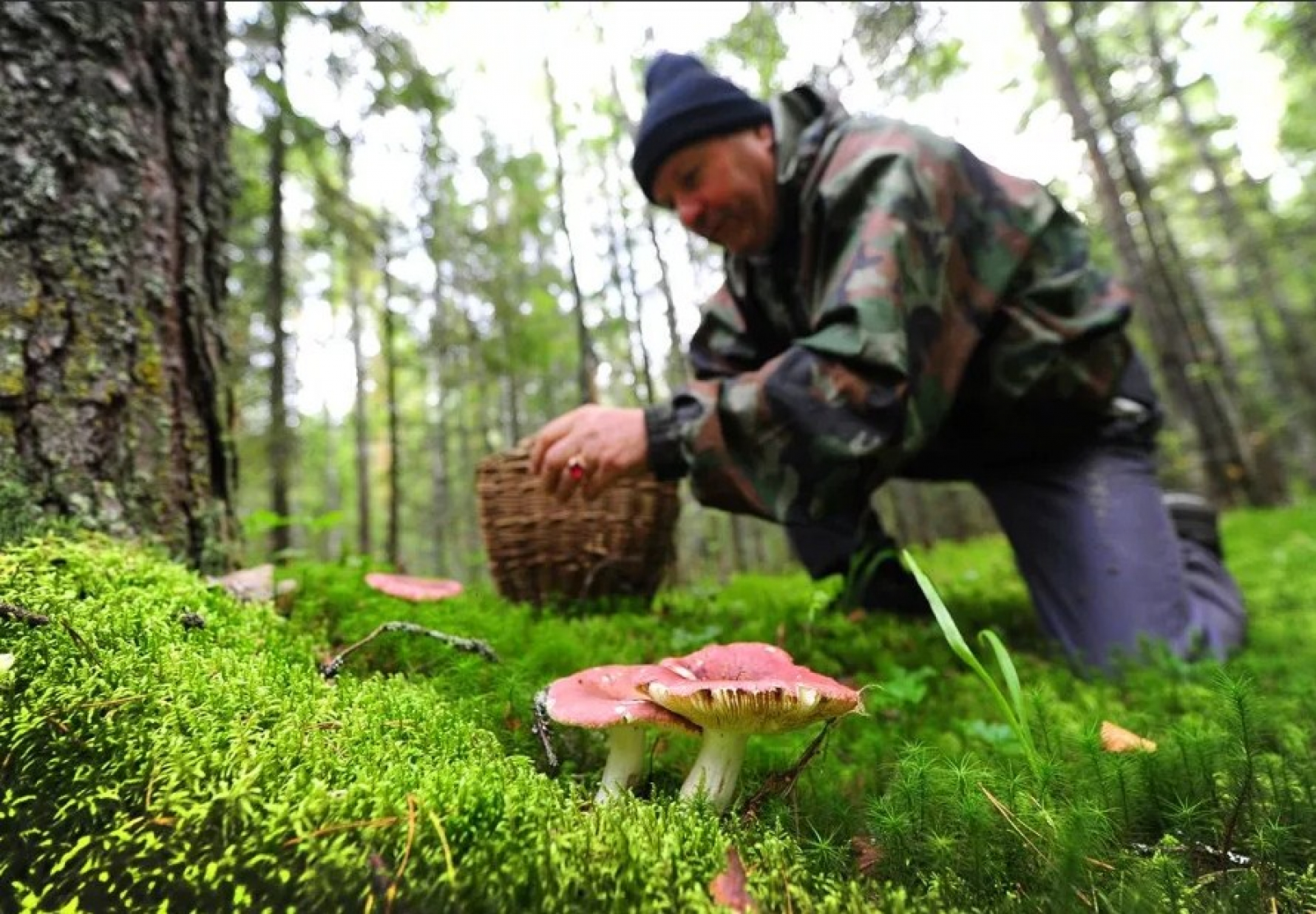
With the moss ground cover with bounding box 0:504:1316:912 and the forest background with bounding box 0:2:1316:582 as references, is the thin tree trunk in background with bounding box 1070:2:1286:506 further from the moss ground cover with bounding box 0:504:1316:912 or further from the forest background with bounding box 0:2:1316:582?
the moss ground cover with bounding box 0:504:1316:912

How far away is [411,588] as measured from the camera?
208cm

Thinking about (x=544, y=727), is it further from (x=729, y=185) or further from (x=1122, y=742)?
(x=729, y=185)

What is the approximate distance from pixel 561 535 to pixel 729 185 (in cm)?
155

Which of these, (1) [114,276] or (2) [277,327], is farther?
(2) [277,327]

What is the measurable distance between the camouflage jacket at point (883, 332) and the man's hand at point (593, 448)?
0.06 m

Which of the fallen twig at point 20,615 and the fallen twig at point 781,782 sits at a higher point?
the fallen twig at point 20,615

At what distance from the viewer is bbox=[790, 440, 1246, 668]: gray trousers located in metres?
2.65

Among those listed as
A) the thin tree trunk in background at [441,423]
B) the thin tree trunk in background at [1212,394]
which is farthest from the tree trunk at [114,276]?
the thin tree trunk in background at [1212,394]

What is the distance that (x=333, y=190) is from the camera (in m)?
5.91

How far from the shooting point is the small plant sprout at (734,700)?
3.08ft

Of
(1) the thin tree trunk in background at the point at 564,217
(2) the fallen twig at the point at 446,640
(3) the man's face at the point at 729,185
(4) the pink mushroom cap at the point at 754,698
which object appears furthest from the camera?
(1) the thin tree trunk in background at the point at 564,217

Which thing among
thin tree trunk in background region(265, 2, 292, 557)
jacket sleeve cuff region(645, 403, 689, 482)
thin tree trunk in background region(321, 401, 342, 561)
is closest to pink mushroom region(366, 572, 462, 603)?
jacket sleeve cuff region(645, 403, 689, 482)

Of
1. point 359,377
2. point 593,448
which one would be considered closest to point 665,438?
point 593,448

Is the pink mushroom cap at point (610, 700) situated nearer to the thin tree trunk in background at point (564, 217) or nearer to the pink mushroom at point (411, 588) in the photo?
the pink mushroom at point (411, 588)
